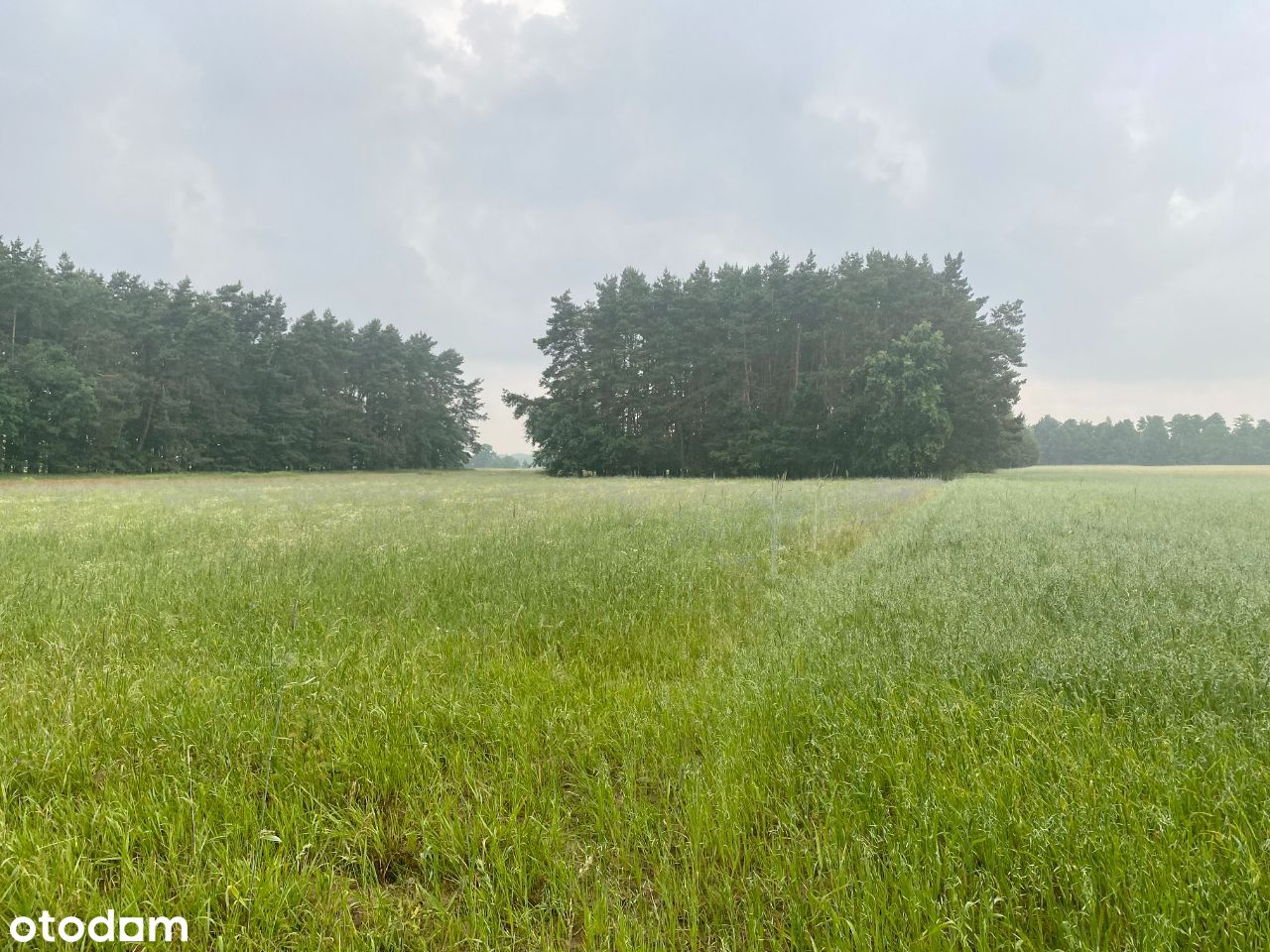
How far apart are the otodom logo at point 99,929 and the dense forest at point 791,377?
44.8 meters

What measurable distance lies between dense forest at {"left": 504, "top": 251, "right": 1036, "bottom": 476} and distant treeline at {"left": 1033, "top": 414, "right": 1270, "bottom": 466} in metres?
92.1

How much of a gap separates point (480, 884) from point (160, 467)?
61.7m

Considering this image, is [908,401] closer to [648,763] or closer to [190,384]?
[648,763]

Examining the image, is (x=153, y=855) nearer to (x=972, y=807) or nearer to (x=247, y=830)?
(x=247, y=830)

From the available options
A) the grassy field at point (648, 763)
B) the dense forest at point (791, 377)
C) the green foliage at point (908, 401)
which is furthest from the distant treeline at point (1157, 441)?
the grassy field at point (648, 763)

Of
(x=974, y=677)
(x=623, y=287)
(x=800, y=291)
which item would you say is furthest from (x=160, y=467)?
(x=974, y=677)

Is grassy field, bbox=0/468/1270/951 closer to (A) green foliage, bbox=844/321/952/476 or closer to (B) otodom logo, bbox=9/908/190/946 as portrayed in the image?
(B) otodom logo, bbox=9/908/190/946

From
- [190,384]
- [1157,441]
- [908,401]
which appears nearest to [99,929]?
[908,401]

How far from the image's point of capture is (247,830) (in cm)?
230

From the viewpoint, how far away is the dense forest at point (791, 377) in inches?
1683

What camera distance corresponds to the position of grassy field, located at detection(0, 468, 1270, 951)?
186cm

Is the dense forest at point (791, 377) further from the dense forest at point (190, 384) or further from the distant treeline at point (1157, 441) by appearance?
the distant treeline at point (1157, 441)

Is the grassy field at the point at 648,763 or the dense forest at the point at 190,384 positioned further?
the dense forest at the point at 190,384

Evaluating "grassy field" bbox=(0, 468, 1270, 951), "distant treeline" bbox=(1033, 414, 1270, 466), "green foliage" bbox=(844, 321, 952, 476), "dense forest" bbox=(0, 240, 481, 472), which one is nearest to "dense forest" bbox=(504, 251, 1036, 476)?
"green foliage" bbox=(844, 321, 952, 476)
